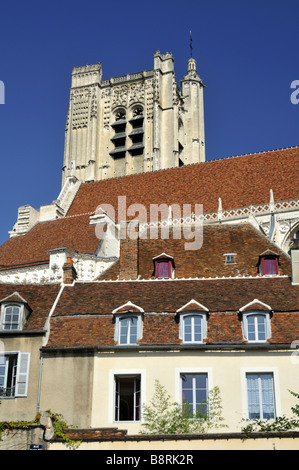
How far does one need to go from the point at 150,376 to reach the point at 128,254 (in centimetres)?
760

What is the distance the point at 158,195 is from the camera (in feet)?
127

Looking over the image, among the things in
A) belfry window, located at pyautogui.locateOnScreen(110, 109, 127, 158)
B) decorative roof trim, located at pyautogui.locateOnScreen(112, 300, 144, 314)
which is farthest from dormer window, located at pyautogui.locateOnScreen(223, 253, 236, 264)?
belfry window, located at pyautogui.locateOnScreen(110, 109, 127, 158)

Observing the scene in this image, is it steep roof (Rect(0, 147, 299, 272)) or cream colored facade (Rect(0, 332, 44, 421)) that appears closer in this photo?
cream colored facade (Rect(0, 332, 44, 421))

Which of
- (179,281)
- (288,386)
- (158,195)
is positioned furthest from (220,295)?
(158,195)

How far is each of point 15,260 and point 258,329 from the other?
18.3 meters

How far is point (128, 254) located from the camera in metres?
23.2

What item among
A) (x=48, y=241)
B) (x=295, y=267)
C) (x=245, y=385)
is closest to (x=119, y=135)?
(x=48, y=241)

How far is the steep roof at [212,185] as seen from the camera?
35.5 meters

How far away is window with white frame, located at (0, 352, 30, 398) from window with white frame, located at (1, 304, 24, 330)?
36.9 inches

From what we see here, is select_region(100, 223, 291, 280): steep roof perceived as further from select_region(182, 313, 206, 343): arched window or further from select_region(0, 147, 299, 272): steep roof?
select_region(0, 147, 299, 272): steep roof

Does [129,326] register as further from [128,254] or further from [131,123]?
[131,123]

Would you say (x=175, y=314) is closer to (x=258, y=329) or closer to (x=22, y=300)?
(x=258, y=329)

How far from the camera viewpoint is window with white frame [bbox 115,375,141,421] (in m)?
15.9

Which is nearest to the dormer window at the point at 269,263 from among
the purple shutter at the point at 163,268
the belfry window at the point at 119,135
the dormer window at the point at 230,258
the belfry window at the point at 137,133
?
the dormer window at the point at 230,258
